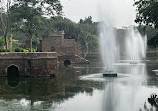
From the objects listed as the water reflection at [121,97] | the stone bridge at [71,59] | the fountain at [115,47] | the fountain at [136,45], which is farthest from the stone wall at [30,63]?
the fountain at [136,45]

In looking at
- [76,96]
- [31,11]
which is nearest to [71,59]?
[31,11]

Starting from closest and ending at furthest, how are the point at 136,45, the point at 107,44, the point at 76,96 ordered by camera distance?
the point at 76,96, the point at 107,44, the point at 136,45

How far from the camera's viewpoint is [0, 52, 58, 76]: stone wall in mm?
30375

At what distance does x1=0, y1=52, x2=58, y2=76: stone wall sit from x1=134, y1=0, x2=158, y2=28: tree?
1259 cm

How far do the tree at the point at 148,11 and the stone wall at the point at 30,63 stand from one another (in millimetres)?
12588

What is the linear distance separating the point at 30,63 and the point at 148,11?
15.8 metres

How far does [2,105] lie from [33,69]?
45.2 ft

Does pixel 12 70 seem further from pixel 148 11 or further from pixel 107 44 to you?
pixel 148 11

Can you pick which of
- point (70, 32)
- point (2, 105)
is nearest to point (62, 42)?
point (70, 32)

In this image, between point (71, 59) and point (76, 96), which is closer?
point (76, 96)

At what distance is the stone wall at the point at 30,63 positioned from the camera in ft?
99.7

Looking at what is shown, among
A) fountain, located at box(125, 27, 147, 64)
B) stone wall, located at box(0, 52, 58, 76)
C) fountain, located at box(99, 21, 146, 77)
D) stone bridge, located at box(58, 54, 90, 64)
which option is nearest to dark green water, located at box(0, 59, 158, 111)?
stone wall, located at box(0, 52, 58, 76)

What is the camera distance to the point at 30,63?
101 feet

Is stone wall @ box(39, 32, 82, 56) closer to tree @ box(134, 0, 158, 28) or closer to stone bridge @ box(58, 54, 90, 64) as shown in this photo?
stone bridge @ box(58, 54, 90, 64)
